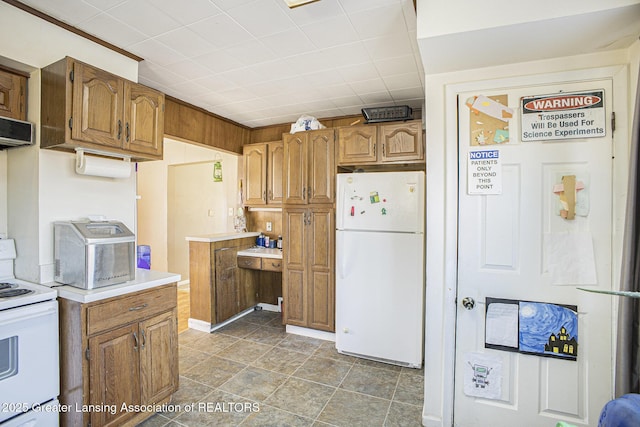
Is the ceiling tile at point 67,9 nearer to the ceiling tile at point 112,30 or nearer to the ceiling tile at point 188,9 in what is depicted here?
the ceiling tile at point 112,30

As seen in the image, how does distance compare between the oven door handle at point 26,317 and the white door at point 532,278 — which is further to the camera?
the white door at point 532,278

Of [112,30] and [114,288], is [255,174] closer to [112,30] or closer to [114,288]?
[112,30]

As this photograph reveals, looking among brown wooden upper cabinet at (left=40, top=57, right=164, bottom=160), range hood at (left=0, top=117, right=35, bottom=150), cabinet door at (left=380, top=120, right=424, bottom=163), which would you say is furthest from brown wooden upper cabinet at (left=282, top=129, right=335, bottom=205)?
range hood at (left=0, top=117, right=35, bottom=150)

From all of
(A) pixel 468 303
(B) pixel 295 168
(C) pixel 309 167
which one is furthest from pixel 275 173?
(A) pixel 468 303

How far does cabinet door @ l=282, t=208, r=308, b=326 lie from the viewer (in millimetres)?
3391

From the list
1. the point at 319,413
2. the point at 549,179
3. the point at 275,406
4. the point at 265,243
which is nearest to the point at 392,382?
the point at 319,413

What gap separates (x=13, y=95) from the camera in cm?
185

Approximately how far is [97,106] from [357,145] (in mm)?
2166

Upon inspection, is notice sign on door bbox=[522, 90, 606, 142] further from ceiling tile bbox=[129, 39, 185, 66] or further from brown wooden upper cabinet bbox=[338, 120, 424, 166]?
ceiling tile bbox=[129, 39, 185, 66]

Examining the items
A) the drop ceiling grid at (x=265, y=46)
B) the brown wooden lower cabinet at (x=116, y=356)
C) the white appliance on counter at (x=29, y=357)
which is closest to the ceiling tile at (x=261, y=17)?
the drop ceiling grid at (x=265, y=46)

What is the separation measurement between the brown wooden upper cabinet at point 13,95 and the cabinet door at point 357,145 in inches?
96.0

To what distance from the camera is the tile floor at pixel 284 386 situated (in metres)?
2.07

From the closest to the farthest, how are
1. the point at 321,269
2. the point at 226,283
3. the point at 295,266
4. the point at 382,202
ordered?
the point at 382,202, the point at 321,269, the point at 295,266, the point at 226,283

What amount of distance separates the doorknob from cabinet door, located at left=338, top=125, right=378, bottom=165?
165 cm
